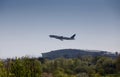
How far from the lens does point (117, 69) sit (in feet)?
368

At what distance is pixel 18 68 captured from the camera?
41656 mm

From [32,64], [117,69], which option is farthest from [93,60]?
[32,64]

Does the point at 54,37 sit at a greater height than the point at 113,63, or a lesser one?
greater

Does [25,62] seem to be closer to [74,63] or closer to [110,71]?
[110,71]

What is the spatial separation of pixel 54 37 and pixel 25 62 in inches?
3413

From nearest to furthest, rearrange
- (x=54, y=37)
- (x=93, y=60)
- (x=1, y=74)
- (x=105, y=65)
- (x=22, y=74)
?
(x=1, y=74)
(x=22, y=74)
(x=105, y=65)
(x=54, y=37)
(x=93, y=60)

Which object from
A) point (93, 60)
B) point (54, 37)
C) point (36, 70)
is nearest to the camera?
point (36, 70)

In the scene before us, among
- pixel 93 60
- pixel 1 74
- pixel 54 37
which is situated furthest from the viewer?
pixel 93 60

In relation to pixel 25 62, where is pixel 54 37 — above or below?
above

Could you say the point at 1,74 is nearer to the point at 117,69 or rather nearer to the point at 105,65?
the point at 117,69

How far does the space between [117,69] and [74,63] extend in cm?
2908

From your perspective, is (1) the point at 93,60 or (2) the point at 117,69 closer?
(2) the point at 117,69

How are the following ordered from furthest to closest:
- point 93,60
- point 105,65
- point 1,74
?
point 93,60 → point 105,65 → point 1,74

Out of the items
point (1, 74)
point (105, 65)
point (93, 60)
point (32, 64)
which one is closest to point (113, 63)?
point (105, 65)
